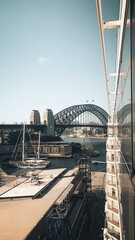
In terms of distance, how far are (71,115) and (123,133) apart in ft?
384

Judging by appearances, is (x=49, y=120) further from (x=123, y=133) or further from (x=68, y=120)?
(x=123, y=133)

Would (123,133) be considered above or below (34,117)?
below

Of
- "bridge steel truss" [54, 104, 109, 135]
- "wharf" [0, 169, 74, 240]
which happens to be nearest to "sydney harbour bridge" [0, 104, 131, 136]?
"bridge steel truss" [54, 104, 109, 135]

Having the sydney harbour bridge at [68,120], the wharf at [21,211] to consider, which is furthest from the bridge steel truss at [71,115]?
the wharf at [21,211]

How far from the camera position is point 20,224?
48.9 feet

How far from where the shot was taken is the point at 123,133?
8.64ft

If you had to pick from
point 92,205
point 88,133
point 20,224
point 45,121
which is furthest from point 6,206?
point 88,133

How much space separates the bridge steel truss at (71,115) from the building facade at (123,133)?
297 feet

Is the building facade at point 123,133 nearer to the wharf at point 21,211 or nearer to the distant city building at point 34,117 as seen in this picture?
the wharf at point 21,211

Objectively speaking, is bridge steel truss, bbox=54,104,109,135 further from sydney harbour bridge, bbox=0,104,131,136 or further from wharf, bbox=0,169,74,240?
wharf, bbox=0,169,74,240

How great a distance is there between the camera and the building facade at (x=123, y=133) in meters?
1.57

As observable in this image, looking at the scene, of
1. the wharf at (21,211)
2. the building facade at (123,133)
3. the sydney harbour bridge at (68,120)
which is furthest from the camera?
the sydney harbour bridge at (68,120)

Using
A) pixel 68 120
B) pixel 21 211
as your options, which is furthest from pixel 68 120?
pixel 21 211

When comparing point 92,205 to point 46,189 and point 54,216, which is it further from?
point 54,216
